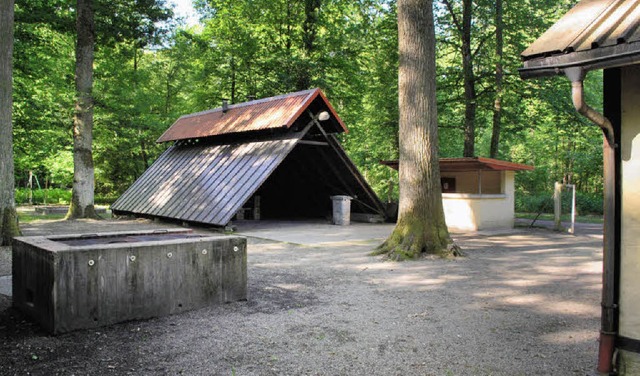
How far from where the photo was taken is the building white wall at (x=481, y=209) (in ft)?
Result: 50.8

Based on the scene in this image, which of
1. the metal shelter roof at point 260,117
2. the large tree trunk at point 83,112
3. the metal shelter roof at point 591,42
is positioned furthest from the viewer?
the large tree trunk at point 83,112

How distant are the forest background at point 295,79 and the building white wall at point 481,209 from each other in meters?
4.49

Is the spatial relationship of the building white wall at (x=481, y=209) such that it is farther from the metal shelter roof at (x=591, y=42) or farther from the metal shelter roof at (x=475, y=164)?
the metal shelter roof at (x=591, y=42)

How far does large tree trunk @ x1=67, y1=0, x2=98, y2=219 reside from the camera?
16156 mm

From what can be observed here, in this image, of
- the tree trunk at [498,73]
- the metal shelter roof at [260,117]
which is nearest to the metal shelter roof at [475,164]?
the metal shelter roof at [260,117]

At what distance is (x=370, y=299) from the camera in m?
6.27

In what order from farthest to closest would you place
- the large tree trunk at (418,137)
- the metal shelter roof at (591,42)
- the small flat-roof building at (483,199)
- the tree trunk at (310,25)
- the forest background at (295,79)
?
the tree trunk at (310,25), the forest background at (295,79), the small flat-roof building at (483,199), the large tree trunk at (418,137), the metal shelter roof at (591,42)

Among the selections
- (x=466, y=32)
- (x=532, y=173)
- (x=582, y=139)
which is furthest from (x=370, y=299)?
(x=532, y=173)

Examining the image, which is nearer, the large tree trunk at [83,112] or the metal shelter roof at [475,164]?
the metal shelter roof at [475,164]

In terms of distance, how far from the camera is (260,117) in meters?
15.7

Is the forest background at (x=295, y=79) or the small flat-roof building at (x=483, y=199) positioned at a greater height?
the forest background at (x=295, y=79)

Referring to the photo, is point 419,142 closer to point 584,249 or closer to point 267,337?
point 584,249

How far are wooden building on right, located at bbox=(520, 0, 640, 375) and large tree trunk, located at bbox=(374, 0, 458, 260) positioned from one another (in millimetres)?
6063

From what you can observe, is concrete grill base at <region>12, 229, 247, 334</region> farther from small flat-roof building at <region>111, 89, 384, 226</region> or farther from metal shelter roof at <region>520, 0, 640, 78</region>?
small flat-roof building at <region>111, 89, 384, 226</region>
